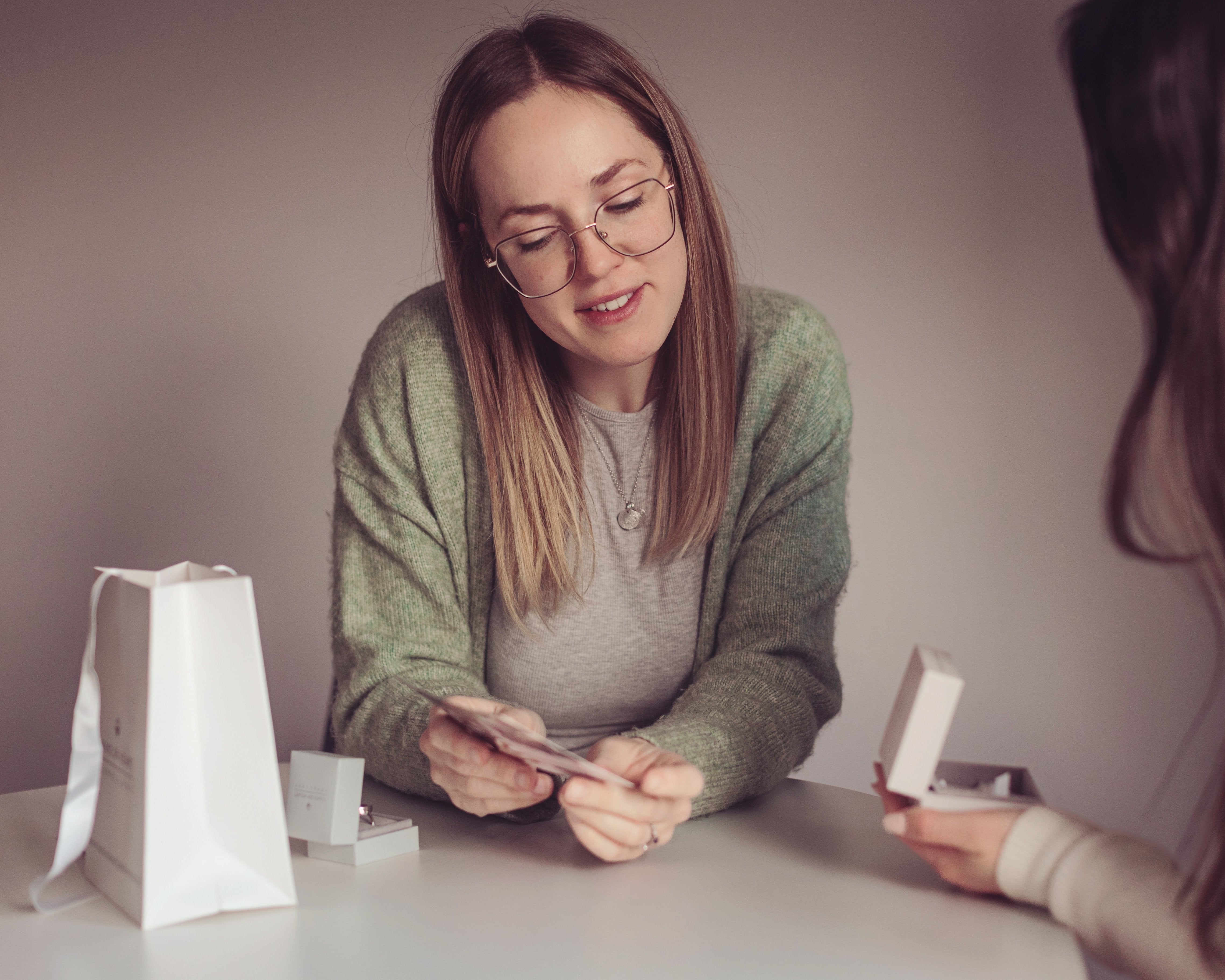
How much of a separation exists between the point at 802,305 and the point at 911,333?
3.32ft

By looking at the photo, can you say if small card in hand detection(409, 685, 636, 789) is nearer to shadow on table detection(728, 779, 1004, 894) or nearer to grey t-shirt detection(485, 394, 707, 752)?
shadow on table detection(728, 779, 1004, 894)

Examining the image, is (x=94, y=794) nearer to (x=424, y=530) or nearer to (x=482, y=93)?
(x=424, y=530)

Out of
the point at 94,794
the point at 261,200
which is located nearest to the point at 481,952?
the point at 94,794

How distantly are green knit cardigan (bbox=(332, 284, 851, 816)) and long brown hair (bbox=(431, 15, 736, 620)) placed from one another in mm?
40

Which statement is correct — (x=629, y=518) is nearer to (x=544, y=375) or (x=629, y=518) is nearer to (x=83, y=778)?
(x=544, y=375)

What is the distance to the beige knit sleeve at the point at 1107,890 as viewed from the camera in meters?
0.83

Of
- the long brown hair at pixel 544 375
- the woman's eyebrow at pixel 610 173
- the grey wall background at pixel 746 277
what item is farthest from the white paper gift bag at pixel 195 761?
the grey wall background at pixel 746 277

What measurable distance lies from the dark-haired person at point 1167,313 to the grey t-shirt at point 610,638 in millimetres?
679

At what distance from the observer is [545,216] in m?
1.31

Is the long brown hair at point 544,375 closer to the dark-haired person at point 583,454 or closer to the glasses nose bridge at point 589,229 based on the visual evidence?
the dark-haired person at point 583,454

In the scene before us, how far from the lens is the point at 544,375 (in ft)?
4.98

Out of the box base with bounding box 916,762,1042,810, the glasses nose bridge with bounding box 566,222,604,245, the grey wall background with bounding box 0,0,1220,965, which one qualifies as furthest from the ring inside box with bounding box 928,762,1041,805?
the grey wall background with bounding box 0,0,1220,965

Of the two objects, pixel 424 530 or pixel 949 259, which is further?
pixel 949 259

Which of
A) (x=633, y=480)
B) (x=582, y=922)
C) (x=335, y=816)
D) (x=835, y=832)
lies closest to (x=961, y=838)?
(x=835, y=832)
